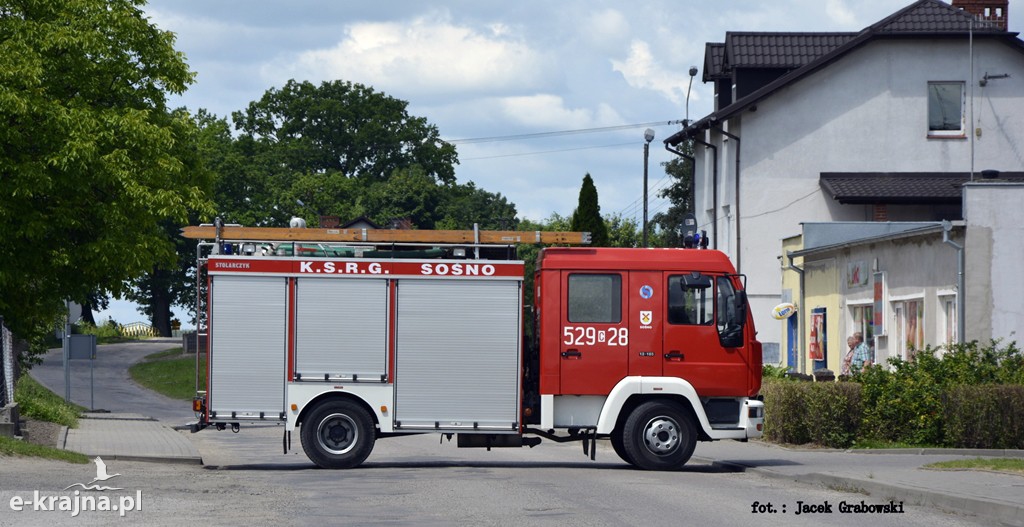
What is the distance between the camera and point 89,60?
2795 centimetres

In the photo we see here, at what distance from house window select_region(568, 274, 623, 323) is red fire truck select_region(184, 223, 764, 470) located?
13 millimetres

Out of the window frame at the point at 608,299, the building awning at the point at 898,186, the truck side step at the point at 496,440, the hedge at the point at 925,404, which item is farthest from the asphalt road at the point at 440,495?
the building awning at the point at 898,186

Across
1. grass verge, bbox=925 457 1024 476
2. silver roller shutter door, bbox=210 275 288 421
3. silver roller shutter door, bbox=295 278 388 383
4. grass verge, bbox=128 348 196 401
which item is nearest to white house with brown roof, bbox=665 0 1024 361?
grass verge, bbox=128 348 196 401

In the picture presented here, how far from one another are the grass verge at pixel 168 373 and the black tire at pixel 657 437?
32.8 meters

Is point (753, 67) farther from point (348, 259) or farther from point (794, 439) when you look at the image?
point (348, 259)

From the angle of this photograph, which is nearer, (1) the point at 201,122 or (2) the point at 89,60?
(2) the point at 89,60

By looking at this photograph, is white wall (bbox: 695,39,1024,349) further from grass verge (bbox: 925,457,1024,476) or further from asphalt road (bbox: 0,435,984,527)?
grass verge (bbox: 925,457,1024,476)

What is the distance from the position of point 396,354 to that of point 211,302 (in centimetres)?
246

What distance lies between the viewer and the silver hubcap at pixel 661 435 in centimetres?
1752

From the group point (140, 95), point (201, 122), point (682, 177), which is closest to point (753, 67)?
point (140, 95)

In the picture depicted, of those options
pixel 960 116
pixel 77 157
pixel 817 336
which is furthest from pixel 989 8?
pixel 77 157

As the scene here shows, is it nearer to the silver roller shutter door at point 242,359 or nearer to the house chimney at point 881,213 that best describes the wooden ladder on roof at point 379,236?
the silver roller shutter door at point 242,359

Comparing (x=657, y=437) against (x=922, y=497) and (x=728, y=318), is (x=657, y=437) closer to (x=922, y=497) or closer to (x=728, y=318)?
(x=728, y=318)

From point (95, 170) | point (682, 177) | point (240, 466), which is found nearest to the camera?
point (240, 466)
